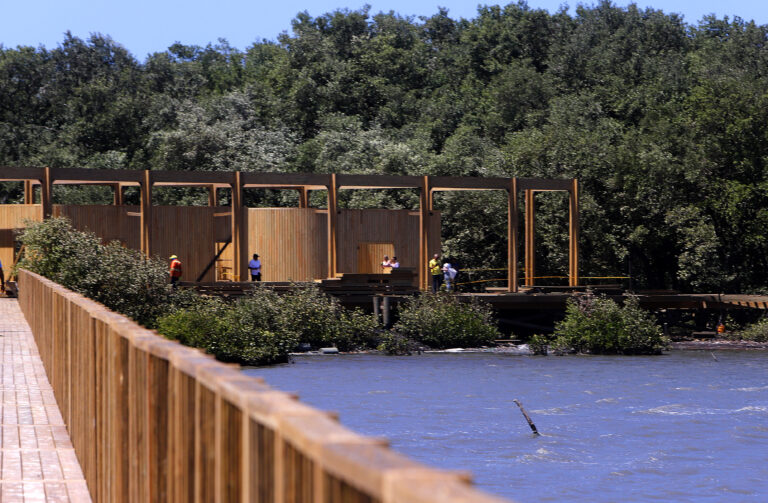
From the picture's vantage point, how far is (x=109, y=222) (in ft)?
132

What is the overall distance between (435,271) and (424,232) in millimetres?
1564

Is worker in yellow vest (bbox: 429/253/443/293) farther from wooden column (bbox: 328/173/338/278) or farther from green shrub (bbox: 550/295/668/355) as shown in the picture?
green shrub (bbox: 550/295/668/355)

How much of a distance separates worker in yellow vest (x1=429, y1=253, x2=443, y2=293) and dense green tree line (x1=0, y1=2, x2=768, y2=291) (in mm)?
10799

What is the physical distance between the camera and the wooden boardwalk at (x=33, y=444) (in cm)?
852

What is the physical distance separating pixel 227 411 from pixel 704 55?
7638 centimetres

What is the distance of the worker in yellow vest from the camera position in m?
42.8

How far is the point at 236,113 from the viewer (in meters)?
70.1

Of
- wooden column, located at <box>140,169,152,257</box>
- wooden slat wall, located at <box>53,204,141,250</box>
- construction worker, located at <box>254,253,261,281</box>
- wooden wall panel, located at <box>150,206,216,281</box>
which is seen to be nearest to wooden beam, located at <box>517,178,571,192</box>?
construction worker, located at <box>254,253,261,281</box>

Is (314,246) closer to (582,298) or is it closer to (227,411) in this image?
(582,298)

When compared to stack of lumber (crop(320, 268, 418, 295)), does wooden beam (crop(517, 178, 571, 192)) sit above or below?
above

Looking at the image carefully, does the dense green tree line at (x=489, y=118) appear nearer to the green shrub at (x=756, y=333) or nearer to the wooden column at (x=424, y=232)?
the green shrub at (x=756, y=333)

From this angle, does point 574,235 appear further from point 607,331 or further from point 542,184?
point 607,331

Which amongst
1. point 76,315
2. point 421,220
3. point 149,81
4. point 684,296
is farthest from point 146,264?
point 149,81

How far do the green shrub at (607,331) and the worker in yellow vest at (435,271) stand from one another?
193 inches
